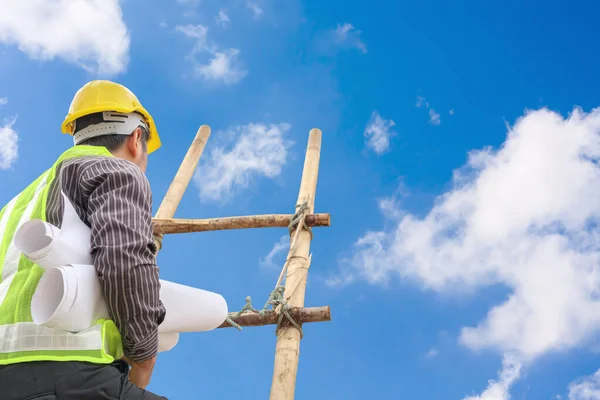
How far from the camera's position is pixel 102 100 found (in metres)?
2.37

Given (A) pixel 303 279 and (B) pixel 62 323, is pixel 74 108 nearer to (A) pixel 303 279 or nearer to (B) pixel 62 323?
(B) pixel 62 323

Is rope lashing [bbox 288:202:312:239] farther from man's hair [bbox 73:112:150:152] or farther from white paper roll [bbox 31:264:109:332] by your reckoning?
white paper roll [bbox 31:264:109:332]

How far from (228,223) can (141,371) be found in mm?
3722

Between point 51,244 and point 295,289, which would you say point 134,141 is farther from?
point 295,289

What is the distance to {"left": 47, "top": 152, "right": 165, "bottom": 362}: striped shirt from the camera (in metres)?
1.74

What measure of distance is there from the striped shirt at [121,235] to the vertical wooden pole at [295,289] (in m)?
2.28

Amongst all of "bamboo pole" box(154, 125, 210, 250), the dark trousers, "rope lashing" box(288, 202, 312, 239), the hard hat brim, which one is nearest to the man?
the dark trousers

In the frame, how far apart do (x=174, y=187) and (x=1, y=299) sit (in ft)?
14.7

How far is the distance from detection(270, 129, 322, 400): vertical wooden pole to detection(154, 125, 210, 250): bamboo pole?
1.24 m

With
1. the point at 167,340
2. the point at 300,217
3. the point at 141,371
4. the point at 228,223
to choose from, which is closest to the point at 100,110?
the point at 167,340

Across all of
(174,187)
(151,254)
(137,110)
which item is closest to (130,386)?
(151,254)

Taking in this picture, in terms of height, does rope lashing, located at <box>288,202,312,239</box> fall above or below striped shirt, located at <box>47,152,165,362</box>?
above

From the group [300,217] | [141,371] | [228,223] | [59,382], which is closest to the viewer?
[59,382]

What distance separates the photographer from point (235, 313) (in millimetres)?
4660
